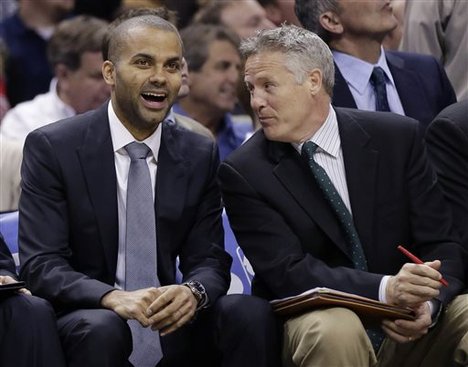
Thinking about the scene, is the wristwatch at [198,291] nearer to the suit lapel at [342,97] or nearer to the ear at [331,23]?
the suit lapel at [342,97]

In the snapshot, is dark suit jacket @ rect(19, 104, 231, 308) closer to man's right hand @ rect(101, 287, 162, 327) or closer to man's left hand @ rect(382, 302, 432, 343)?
man's right hand @ rect(101, 287, 162, 327)

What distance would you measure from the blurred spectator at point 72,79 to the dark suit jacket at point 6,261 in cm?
274

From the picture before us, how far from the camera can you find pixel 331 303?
476 centimetres

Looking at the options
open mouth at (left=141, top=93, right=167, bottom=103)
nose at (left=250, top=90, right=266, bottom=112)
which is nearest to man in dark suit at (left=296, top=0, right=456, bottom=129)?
nose at (left=250, top=90, right=266, bottom=112)

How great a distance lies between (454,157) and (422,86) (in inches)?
33.7

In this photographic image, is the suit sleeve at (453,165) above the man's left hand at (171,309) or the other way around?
above

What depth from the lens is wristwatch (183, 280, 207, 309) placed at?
5.00 metres

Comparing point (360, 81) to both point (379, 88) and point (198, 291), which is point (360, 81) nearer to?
point (379, 88)

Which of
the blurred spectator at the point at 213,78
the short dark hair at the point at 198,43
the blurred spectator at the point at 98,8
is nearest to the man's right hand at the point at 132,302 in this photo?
the blurred spectator at the point at 213,78

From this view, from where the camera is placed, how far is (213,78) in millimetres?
7785

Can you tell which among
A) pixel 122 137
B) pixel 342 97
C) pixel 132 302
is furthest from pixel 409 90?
pixel 132 302

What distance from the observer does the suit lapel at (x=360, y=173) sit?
5.16m

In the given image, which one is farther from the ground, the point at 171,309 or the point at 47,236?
the point at 47,236

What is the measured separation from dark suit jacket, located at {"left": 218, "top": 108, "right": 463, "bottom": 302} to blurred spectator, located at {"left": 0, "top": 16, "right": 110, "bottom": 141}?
9.53 feet
